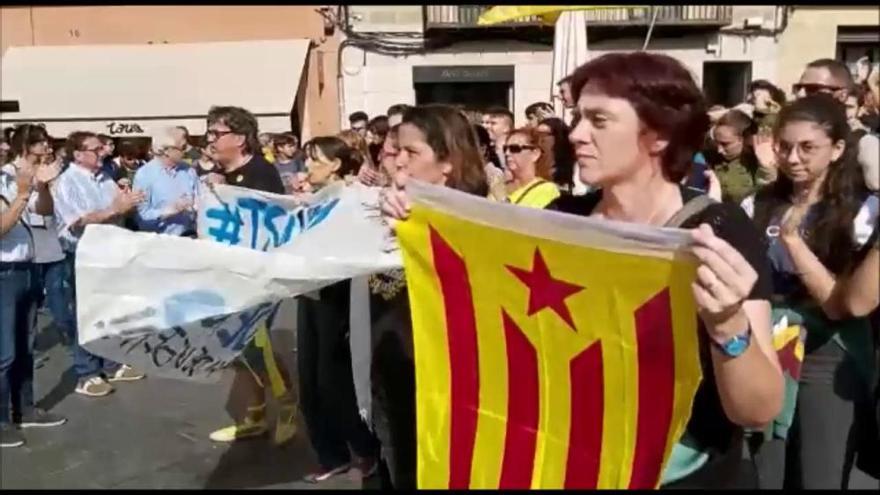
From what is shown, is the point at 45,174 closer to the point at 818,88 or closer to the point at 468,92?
the point at 818,88

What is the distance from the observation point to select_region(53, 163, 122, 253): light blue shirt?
20.6 feet

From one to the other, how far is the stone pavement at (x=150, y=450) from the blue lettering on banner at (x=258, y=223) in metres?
1.03

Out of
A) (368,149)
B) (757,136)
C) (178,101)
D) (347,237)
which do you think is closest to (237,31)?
(178,101)

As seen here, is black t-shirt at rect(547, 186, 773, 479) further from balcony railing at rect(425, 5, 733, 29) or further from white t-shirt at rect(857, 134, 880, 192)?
balcony railing at rect(425, 5, 733, 29)

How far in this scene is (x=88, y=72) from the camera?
1881 centimetres

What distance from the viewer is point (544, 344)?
212cm

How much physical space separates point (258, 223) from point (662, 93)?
271cm

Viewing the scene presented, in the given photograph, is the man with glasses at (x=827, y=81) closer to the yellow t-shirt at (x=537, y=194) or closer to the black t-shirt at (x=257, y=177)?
the yellow t-shirt at (x=537, y=194)

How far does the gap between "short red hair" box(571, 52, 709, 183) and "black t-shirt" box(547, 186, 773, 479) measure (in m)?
0.09

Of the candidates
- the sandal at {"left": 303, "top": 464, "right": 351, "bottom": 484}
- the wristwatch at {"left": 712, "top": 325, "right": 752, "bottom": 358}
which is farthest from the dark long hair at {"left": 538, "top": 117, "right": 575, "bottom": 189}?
the wristwatch at {"left": 712, "top": 325, "right": 752, "bottom": 358}

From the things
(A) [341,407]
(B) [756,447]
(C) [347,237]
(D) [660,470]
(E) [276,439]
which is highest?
(C) [347,237]

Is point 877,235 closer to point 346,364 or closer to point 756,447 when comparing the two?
point 756,447

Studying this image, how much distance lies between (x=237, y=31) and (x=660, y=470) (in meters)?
18.7

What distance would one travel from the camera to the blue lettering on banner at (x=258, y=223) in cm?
411
